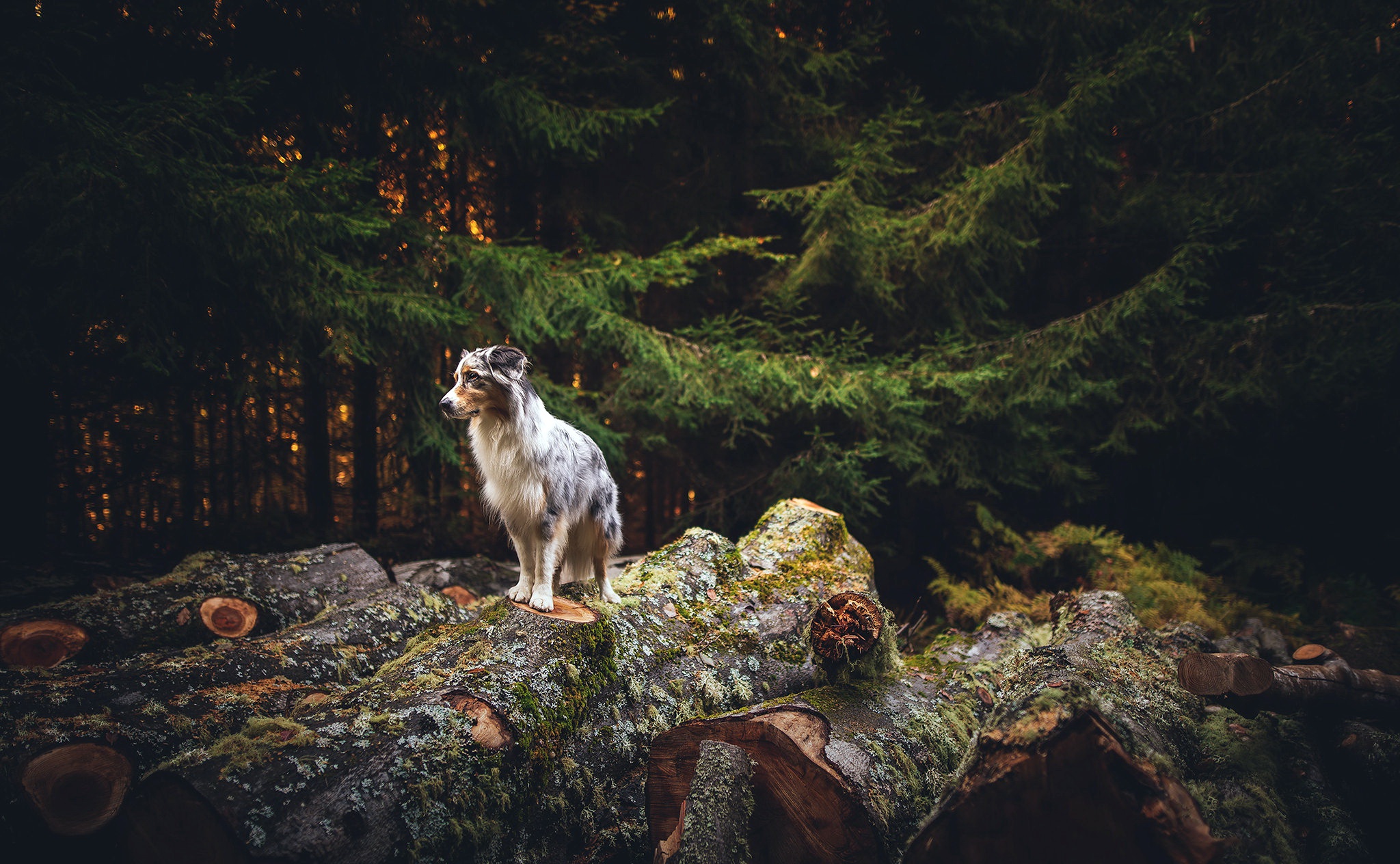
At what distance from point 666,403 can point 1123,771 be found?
5776 mm

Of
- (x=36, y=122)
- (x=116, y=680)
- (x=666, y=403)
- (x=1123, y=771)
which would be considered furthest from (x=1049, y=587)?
(x=36, y=122)

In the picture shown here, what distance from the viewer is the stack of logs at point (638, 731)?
189 cm

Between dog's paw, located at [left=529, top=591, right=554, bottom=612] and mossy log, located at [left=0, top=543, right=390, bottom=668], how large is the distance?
190cm

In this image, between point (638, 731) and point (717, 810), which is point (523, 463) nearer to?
point (638, 731)

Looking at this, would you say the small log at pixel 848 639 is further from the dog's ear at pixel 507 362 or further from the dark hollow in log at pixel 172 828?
the dark hollow in log at pixel 172 828

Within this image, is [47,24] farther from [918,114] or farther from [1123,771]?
[918,114]

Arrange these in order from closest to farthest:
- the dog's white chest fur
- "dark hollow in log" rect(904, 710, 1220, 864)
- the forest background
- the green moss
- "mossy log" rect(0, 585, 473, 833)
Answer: "dark hollow in log" rect(904, 710, 1220, 864)
the green moss
"mossy log" rect(0, 585, 473, 833)
the dog's white chest fur
the forest background

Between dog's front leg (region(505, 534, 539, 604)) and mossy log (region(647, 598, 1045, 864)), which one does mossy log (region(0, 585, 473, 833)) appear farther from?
mossy log (region(647, 598, 1045, 864))

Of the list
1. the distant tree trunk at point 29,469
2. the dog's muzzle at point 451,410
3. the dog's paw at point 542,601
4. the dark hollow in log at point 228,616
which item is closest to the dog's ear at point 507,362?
the dog's muzzle at point 451,410

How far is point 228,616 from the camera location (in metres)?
3.82

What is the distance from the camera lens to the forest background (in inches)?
223

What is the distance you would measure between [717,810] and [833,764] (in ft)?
1.61

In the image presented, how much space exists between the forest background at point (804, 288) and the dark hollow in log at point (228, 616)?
1.87 meters

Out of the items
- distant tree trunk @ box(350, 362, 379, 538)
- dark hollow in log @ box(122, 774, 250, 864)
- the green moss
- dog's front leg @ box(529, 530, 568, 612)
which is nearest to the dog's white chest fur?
dog's front leg @ box(529, 530, 568, 612)
